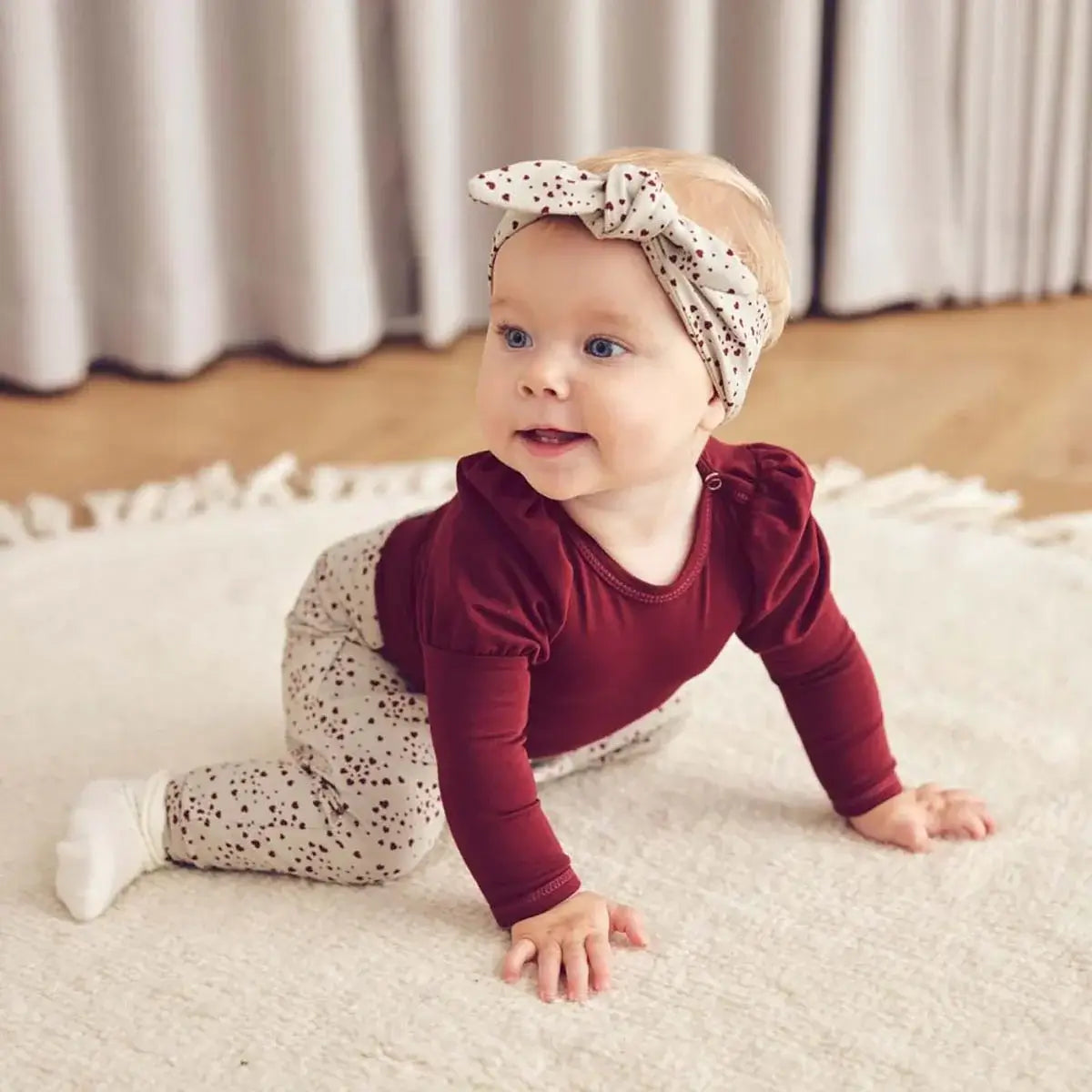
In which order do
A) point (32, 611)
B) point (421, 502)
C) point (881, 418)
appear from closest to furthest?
1. point (32, 611)
2. point (421, 502)
3. point (881, 418)

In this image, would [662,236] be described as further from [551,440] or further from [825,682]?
[825,682]

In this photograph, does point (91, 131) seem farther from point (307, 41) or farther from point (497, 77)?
point (497, 77)

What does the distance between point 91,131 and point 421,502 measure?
83 cm

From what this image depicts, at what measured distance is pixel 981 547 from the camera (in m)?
1.58

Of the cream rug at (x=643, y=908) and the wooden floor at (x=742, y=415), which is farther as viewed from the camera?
the wooden floor at (x=742, y=415)

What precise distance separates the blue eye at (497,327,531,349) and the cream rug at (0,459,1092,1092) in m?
0.36

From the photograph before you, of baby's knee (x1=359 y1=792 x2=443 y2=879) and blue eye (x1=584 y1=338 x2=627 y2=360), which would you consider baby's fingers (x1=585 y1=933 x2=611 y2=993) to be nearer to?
baby's knee (x1=359 y1=792 x2=443 y2=879)

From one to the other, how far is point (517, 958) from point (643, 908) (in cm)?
11

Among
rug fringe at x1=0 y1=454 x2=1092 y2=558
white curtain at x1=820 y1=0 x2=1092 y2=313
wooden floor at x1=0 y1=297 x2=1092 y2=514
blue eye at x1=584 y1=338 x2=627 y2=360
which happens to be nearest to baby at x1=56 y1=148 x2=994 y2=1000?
blue eye at x1=584 y1=338 x2=627 y2=360

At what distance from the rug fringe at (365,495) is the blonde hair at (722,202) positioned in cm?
68

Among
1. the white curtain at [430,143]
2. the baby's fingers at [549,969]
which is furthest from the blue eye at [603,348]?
the white curtain at [430,143]

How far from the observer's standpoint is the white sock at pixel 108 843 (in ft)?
3.32

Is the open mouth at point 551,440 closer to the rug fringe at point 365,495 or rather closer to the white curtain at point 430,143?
the rug fringe at point 365,495

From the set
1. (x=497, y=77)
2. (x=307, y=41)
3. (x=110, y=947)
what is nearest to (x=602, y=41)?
(x=497, y=77)
